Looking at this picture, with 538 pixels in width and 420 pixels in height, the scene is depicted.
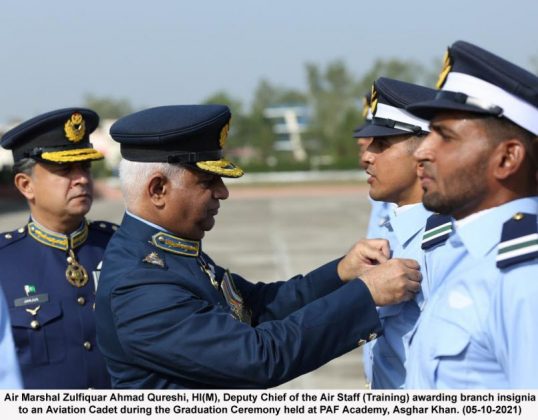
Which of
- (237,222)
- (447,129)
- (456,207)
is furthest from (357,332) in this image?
(237,222)

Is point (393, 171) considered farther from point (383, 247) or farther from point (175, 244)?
point (175, 244)

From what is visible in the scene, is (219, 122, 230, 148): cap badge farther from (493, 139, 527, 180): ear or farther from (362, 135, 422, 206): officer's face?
(493, 139, 527, 180): ear

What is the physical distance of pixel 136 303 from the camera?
2209 millimetres

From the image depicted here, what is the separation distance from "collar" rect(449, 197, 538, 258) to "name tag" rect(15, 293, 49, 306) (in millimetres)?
1993

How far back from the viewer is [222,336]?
2.15 m

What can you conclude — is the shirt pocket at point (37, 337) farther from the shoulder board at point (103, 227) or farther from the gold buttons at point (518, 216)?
the gold buttons at point (518, 216)

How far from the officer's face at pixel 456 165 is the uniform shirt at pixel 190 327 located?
44 cm

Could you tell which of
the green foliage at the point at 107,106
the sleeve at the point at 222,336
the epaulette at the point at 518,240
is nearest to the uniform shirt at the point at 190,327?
the sleeve at the point at 222,336

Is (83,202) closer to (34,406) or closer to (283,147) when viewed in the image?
(34,406)

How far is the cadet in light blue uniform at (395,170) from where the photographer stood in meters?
2.68

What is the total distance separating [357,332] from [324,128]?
265 ft

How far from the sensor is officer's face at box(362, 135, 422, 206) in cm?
278

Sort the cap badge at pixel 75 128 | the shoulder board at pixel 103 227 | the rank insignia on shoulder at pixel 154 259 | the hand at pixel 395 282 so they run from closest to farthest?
the hand at pixel 395 282
the rank insignia on shoulder at pixel 154 259
the cap badge at pixel 75 128
the shoulder board at pixel 103 227

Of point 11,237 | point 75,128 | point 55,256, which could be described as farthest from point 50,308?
point 75,128
